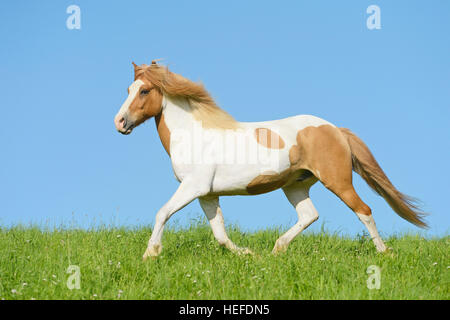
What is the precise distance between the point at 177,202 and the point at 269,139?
140cm

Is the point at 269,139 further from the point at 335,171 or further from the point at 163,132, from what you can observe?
the point at 163,132

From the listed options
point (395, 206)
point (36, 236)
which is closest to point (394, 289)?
point (395, 206)

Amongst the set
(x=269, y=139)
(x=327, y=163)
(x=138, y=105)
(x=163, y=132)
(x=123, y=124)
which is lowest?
(x=327, y=163)

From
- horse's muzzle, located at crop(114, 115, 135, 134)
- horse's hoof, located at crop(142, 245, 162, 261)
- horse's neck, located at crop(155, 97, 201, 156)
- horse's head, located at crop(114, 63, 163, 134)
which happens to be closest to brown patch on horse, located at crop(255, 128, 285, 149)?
horse's neck, located at crop(155, 97, 201, 156)

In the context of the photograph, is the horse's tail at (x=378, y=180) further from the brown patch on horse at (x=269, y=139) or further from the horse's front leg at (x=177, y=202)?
the horse's front leg at (x=177, y=202)

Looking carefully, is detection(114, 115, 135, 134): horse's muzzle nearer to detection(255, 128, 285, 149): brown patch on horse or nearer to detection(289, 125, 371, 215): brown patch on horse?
detection(255, 128, 285, 149): brown patch on horse

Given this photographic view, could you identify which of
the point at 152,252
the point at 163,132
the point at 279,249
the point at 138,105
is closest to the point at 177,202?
the point at 152,252

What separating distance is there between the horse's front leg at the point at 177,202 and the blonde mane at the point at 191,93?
0.76 meters

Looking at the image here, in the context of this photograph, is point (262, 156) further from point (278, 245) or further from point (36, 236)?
point (36, 236)

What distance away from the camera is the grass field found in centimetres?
437

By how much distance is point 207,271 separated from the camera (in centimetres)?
472

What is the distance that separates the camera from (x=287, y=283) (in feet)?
15.2

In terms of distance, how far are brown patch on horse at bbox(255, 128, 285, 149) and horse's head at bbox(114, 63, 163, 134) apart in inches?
51.2

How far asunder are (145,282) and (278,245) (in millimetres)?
2105
